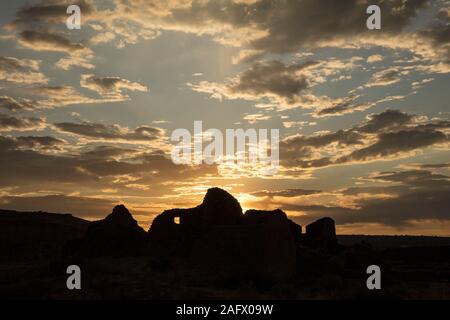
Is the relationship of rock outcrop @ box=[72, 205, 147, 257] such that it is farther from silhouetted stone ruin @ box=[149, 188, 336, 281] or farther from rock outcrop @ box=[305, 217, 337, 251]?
rock outcrop @ box=[305, 217, 337, 251]

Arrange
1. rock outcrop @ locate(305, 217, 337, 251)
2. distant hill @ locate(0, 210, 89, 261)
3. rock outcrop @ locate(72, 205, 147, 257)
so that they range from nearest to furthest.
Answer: rock outcrop @ locate(72, 205, 147, 257)
distant hill @ locate(0, 210, 89, 261)
rock outcrop @ locate(305, 217, 337, 251)

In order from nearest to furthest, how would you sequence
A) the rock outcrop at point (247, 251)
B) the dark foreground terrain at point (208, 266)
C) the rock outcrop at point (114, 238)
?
the dark foreground terrain at point (208, 266)
the rock outcrop at point (247, 251)
the rock outcrop at point (114, 238)

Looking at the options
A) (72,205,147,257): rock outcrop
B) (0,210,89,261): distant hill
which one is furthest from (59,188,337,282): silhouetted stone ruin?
(0,210,89,261): distant hill

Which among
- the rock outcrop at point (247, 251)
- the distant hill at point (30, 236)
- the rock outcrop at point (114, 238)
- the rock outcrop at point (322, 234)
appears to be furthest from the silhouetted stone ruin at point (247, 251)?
the distant hill at point (30, 236)

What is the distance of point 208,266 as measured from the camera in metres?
24.3

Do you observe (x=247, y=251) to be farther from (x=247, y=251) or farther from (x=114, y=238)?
(x=114, y=238)

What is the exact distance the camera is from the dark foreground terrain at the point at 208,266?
19.9 meters

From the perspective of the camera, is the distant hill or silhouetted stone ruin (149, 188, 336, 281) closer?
silhouetted stone ruin (149, 188, 336, 281)

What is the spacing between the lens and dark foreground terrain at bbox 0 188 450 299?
65.4 ft

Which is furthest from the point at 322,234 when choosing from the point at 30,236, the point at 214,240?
the point at 30,236

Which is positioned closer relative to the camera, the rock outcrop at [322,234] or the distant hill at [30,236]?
the distant hill at [30,236]

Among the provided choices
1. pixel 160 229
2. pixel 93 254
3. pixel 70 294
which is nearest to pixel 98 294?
pixel 70 294

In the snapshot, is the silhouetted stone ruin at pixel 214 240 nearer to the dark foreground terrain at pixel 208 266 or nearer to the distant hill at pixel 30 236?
the dark foreground terrain at pixel 208 266

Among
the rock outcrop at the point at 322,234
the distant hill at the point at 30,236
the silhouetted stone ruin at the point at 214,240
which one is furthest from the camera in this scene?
the rock outcrop at the point at 322,234
